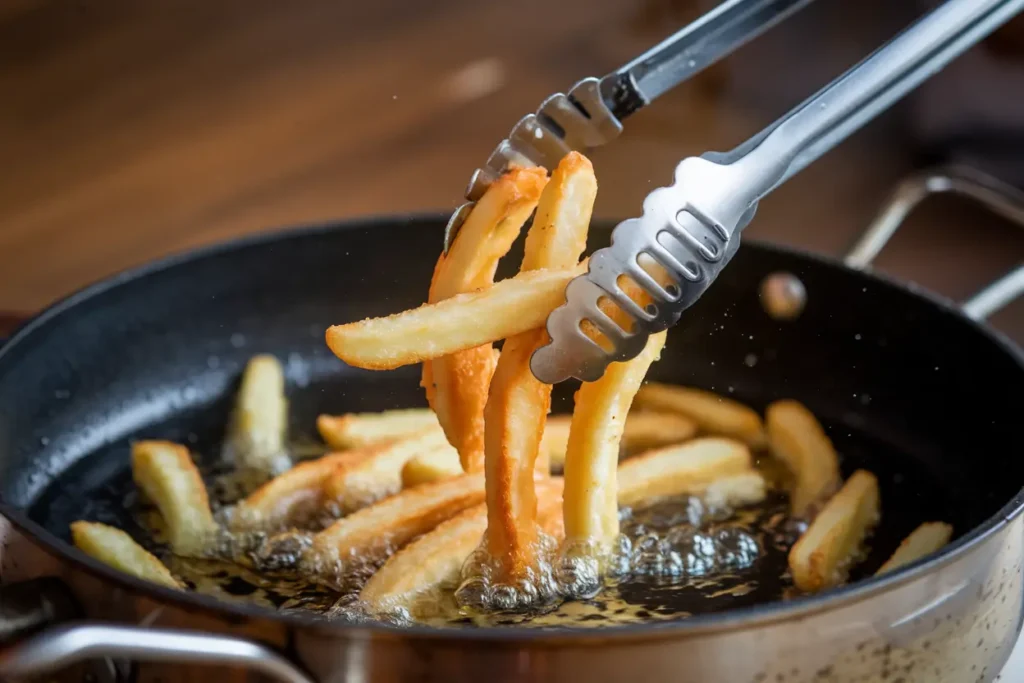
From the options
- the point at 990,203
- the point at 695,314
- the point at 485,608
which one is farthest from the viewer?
the point at 990,203

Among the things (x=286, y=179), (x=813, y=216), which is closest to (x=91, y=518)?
(x=286, y=179)

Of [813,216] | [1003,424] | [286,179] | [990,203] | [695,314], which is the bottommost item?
[1003,424]

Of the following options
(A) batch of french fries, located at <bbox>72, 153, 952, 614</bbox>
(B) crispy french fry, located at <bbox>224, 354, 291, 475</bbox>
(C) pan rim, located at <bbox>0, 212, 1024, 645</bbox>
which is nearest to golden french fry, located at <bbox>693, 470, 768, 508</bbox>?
(A) batch of french fries, located at <bbox>72, 153, 952, 614</bbox>

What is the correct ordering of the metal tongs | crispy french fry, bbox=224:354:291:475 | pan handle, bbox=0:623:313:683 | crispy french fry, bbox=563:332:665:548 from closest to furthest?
pan handle, bbox=0:623:313:683
the metal tongs
crispy french fry, bbox=563:332:665:548
crispy french fry, bbox=224:354:291:475

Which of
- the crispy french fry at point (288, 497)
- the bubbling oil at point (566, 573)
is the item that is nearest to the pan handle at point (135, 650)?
the bubbling oil at point (566, 573)

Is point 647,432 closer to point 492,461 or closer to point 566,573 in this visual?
point 566,573

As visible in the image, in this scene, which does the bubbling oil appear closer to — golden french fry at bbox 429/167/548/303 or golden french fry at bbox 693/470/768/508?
golden french fry at bbox 693/470/768/508

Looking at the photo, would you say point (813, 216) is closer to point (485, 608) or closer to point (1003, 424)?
point (1003, 424)
